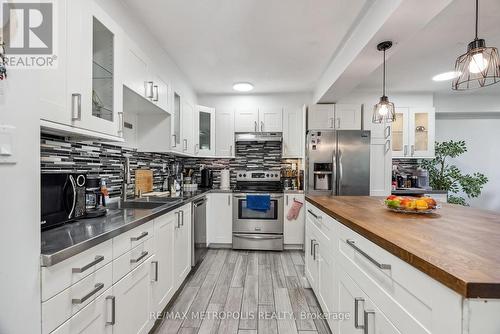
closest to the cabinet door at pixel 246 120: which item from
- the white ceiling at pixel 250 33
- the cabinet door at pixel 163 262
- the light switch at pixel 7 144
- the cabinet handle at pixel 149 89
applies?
the white ceiling at pixel 250 33

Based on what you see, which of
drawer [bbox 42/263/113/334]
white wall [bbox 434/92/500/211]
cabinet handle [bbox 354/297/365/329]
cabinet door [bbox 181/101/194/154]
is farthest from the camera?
white wall [bbox 434/92/500/211]

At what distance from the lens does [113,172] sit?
2.26m

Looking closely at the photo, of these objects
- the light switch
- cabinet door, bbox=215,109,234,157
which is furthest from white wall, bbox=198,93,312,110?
the light switch

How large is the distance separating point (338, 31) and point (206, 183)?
277cm

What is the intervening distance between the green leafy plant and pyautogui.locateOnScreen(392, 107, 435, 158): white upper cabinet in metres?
0.25

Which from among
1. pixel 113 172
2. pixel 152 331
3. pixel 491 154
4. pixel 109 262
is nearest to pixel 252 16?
pixel 113 172

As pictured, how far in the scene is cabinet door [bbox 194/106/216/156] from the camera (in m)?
3.92

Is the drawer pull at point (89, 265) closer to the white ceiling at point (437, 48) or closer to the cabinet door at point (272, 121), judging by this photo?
the white ceiling at point (437, 48)

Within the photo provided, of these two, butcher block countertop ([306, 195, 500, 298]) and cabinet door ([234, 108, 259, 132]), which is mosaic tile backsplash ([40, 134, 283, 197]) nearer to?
cabinet door ([234, 108, 259, 132])

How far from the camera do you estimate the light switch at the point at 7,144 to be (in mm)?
808

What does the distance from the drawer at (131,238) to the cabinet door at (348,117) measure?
301cm

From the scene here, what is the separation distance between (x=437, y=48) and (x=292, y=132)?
1998 mm

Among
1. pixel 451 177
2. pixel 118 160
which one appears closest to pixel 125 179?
pixel 118 160

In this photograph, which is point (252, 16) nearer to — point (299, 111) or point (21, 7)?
point (21, 7)
